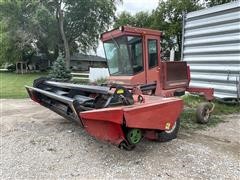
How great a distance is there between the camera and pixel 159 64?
6285 millimetres

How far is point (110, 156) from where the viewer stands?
14.4ft

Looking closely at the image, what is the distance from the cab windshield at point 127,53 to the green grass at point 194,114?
4.88 ft

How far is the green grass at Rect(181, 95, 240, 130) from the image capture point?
619cm

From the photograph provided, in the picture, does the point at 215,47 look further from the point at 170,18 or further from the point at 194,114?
the point at 170,18

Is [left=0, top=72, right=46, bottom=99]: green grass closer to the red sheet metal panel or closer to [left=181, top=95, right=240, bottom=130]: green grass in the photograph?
[left=181, top=95, right=240, bottom=130]: green grass

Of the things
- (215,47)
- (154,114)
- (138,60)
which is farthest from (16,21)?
(154,114)

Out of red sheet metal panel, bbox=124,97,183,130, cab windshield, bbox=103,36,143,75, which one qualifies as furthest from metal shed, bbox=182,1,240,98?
red sheet metal panel, bbox=124,97,183,130

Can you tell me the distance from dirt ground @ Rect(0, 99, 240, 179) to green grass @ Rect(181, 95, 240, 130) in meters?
0.37

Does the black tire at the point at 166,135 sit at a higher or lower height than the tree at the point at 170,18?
lower

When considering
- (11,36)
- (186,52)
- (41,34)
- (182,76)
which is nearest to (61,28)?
(41,34)

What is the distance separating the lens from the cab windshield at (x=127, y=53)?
5.92 meters

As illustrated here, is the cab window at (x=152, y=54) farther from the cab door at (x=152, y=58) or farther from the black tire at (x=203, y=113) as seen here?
the black tire at (x=203, y=113)

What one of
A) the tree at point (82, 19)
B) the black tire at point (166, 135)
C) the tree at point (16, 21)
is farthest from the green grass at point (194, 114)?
the tree at point (16, 21)

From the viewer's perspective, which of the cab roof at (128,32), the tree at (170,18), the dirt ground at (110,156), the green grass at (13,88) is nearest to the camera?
the dirt ground at (110,156)
